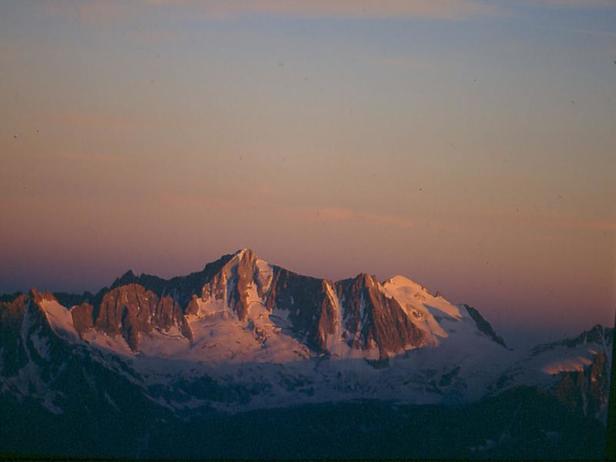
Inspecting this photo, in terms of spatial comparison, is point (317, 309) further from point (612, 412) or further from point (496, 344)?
point (612, 412)

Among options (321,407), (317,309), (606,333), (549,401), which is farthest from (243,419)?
(606,333)

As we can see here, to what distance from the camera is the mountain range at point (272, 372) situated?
250 feet

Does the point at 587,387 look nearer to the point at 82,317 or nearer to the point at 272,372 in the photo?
the point at 272,372

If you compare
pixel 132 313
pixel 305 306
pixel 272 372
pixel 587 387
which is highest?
pixel 305 306

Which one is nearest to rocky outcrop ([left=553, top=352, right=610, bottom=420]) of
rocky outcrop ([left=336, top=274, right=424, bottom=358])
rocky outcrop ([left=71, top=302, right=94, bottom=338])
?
rocky outcrop ([left=336, top=274, right=424, bottom=358])

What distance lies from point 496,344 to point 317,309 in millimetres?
17343

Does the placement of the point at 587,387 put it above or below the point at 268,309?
below

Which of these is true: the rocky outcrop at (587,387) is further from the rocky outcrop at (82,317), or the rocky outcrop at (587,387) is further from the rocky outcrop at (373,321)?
the rocky outcrop at (82,317)

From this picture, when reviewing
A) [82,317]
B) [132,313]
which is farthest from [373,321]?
[82,317]

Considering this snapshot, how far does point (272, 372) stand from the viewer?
8738 centimetres

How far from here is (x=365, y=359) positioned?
9094cm

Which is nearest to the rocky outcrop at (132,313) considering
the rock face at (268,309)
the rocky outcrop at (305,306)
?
the rock face at (268,309)

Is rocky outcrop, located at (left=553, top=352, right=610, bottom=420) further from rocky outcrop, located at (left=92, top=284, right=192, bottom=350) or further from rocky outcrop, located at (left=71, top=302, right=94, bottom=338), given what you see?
rocky outcrop, located at (left=71, top=302, right=94, bottom=338)

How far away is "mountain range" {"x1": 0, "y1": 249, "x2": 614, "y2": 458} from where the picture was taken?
7625cm
